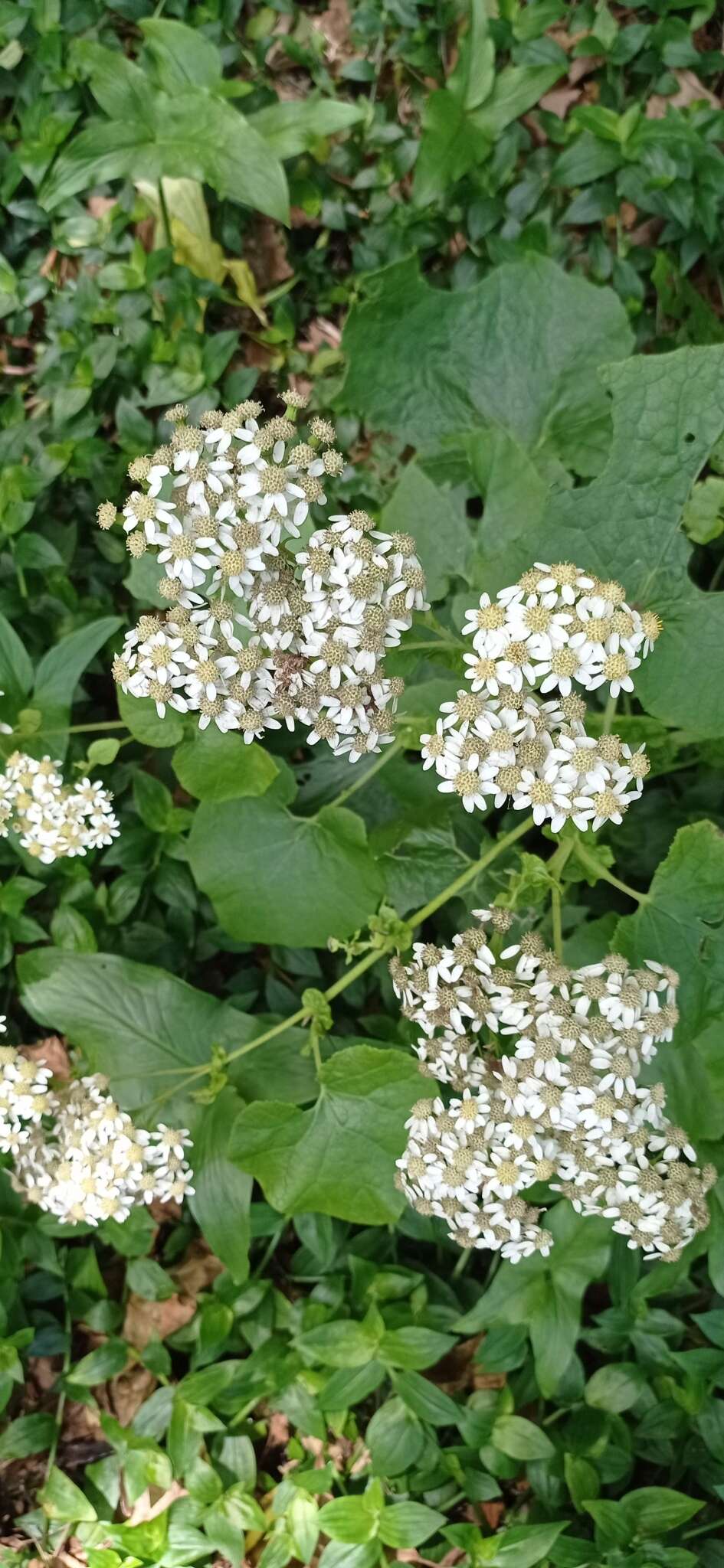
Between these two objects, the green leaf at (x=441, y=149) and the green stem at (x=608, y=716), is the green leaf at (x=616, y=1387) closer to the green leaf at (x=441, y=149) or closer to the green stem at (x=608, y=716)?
the green stem at (x=608, y=716)

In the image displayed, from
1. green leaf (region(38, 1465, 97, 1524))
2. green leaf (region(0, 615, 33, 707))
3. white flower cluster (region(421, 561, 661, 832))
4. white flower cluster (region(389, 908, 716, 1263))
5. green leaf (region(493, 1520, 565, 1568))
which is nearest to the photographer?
white flower cluster (region(421, 561, 661, 832))

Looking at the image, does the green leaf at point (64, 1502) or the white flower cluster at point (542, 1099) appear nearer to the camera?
the white flower cluster at point (542, 1099)

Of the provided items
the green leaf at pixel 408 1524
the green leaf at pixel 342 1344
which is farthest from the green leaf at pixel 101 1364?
the green leaf at pixel 408 1524

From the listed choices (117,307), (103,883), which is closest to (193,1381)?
(103,883)

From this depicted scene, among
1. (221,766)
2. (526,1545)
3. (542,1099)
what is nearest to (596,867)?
(542,1099)

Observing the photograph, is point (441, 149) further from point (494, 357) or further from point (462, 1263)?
point (462, 1263)

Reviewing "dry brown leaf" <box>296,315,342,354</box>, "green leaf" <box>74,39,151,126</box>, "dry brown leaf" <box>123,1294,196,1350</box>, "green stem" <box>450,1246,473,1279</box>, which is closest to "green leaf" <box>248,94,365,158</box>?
"green leaf" <box>74,39,151,126</box>

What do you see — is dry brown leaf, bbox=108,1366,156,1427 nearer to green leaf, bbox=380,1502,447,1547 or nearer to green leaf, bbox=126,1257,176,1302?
green leaf, bbox=126,1257,176,1302
